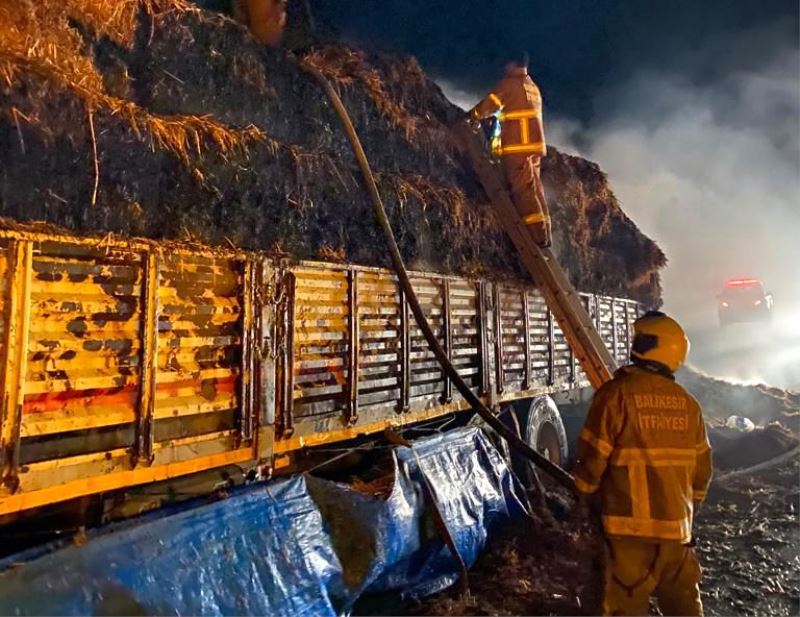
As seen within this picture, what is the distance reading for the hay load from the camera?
2.70m

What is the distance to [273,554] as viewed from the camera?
299cm

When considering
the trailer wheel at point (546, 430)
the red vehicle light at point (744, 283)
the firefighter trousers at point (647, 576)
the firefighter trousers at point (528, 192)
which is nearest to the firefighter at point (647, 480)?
the firefighter trousers at point (647, 576)

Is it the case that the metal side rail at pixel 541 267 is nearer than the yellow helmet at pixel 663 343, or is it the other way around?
the yellow helmet at pixel 663 343

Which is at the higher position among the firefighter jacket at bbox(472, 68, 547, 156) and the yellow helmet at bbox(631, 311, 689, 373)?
the firefighter jacket at bbox(472, 68, 547, 156)

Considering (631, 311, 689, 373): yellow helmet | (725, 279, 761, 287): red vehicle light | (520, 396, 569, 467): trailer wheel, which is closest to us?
(631, 311, 689, 373): yellow helmet

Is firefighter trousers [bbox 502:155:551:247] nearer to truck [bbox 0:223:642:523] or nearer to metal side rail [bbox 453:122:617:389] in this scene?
metal side rail [bbox 453:122:617:389]

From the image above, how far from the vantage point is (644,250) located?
9.23m

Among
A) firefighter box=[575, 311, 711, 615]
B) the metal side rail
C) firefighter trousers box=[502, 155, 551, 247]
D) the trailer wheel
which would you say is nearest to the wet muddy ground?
the trailer wheel

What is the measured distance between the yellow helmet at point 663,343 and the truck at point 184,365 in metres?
2.05

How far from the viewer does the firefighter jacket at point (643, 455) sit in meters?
2.65

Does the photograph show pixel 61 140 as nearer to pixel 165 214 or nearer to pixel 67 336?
pixel 165 214

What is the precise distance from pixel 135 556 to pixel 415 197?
368 centimetres

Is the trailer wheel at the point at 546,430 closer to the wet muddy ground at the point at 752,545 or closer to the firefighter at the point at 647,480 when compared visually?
the wet muddy ground at the point at 752,545

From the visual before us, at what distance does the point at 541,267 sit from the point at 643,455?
3.75 m
